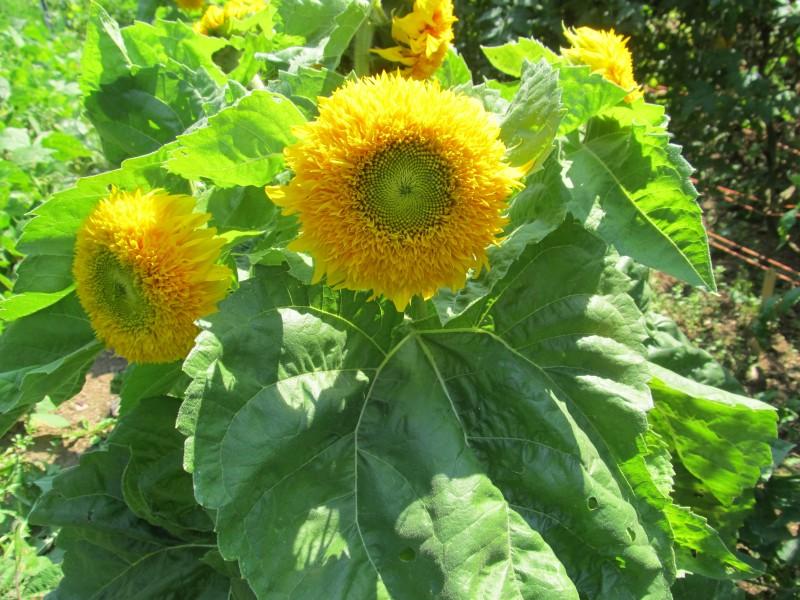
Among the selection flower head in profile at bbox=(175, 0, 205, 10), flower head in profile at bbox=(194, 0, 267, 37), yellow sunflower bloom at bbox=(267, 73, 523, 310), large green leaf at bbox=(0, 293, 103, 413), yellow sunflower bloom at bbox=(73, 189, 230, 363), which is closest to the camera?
yellow sunflower bloom at bbox=(267, 73, 523, 310)

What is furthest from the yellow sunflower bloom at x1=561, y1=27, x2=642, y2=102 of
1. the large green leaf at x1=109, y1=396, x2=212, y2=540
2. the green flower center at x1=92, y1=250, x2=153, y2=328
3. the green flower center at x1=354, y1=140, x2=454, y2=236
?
the large green leaf at x1=109, y1=396, x2=212, y2=540

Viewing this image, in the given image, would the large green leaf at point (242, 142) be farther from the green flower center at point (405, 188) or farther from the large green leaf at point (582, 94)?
the large green leaf at point (582, 94)

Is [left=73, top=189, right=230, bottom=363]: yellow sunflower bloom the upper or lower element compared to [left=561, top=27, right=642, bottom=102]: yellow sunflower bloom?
lower

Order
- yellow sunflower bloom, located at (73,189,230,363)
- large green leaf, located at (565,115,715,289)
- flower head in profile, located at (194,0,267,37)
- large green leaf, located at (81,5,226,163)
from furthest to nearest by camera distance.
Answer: flower head in profile, located at (194,0,267,37) < large green leaf, located at (81,5,226,163) < large green leaf, located at (565,115,715,289) < yellow sunflower bloom, located at (73,189,230,363)

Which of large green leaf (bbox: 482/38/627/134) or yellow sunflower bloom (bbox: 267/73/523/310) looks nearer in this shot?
yellow sunflower bloom (bbox: 267/73/523/310)

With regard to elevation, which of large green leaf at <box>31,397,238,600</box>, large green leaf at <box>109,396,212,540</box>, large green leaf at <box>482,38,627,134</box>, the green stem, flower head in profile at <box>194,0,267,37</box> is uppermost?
large green leaf at <box>482,38,627,134</box>

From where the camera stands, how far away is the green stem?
1294mm

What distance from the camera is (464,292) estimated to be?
1.20 metres

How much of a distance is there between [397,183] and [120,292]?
49 centimetres

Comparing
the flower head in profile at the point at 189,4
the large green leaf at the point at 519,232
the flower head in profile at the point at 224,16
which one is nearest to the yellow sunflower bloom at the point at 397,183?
the large green leaf at the point at 519,232

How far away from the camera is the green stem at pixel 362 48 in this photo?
129 cm

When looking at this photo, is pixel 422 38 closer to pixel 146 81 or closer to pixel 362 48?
pixel 362 48

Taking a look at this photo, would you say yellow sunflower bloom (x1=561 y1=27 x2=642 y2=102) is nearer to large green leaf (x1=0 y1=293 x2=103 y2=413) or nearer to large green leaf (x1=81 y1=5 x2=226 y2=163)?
large green leaf (x1=81 y1=5 x2=226 y2=163)

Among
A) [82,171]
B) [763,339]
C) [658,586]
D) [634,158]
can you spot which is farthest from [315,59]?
[82,171]
